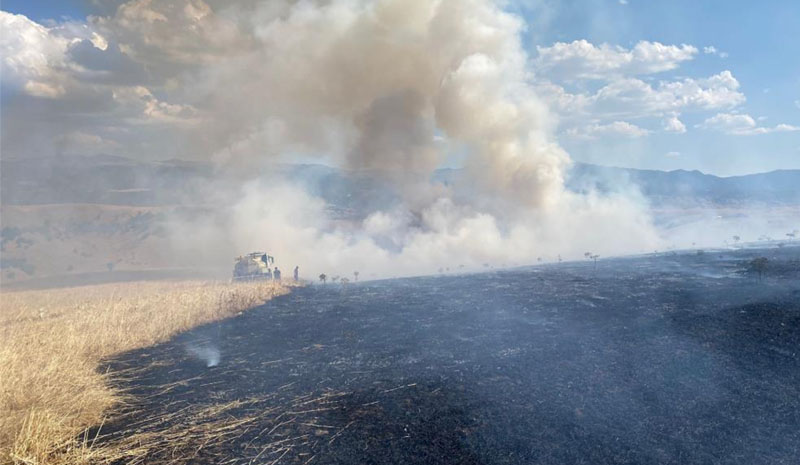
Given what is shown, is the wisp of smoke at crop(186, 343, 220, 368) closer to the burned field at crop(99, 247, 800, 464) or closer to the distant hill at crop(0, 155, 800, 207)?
the burned field at crop(99, 247, 800, 464)

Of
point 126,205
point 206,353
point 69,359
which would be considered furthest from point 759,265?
point 126,205

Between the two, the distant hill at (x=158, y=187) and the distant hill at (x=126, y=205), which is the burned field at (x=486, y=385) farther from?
the distant hill at (x=158, y=187)

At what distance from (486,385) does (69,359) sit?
11.5 metres

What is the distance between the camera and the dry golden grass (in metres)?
8.01

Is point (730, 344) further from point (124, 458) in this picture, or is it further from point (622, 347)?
point (124, 458)

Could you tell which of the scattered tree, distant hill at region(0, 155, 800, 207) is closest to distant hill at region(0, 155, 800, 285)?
distant hill at region(0, 155, 800, 207)

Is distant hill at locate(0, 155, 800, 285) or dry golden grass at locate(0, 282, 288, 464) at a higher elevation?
distant hill at locate(0, 155, 800, 285)

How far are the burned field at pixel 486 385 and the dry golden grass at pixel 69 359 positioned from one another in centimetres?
71

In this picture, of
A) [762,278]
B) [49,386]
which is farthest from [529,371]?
[762,278]

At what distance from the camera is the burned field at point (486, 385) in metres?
8.25

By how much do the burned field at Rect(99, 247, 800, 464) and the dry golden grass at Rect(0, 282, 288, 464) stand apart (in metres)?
0.71

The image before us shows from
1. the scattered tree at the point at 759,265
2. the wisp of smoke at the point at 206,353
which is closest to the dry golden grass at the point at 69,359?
the wisp of smoke at the point at 206,353

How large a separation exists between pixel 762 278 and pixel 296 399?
1006 inches

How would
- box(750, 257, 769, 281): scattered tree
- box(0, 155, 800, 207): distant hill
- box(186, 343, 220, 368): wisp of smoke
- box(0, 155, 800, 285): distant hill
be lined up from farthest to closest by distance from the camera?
box(0, 155, 800, 207): distant hill → box(0, 155, 800, 285): distant hill → box(750, 257, 769, 281): scattered tree → box(186, 343, 220, 368): wisp of smoke
